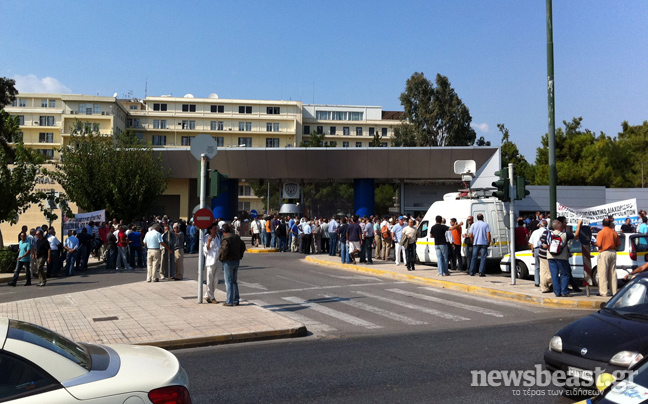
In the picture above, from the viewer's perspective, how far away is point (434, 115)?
172ft

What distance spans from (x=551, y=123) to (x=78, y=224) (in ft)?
57.5

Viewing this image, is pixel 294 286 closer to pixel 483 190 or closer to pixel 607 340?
pixel 483 190

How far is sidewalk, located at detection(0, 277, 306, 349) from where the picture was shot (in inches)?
344

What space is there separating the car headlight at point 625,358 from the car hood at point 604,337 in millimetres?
41

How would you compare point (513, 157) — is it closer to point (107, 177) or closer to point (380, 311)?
point (107, 177)

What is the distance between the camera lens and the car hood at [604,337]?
5.42 metres

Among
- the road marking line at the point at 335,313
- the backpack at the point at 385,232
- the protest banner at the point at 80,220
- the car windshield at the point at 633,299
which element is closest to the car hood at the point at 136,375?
the car windshield at the point at 633,299

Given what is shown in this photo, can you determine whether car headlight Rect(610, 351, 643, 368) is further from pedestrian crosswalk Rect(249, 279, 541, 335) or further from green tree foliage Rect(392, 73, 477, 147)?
green tree foliage Rect(392, 73, 477, 147)

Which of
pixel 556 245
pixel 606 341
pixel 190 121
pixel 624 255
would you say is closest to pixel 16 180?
pixel 556 245

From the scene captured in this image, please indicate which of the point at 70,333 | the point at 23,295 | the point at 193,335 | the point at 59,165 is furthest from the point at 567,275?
the point at 59,165

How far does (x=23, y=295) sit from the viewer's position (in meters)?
14.8

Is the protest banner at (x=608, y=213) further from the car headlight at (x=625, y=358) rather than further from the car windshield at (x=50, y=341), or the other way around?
the car windshield at (x=50, y=341)

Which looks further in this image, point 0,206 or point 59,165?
point 59,165

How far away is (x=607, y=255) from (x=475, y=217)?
6.33m
